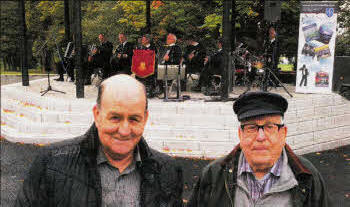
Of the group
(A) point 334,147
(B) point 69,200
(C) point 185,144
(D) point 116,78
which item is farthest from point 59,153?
(A) point 334,147

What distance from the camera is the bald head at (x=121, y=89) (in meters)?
1.89

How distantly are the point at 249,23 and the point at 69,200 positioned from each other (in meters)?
18.0

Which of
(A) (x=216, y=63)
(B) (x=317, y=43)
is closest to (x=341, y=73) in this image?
(B) (x=317, y=43)

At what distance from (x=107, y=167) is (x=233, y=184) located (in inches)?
31.0

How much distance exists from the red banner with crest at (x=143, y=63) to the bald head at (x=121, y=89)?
8.41 metres

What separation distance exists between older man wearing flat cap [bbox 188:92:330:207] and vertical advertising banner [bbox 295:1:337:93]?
856 centimetres

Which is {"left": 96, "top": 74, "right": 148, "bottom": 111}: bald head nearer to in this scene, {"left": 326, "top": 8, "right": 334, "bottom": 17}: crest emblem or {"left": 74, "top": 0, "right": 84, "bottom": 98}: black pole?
{"left": 74, "top": 0, "right": 84, "bottom": 98}: black pole

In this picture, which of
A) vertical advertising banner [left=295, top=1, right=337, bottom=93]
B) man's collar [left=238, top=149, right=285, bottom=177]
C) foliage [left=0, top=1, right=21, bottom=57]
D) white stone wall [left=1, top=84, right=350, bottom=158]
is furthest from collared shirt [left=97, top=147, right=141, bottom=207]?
foliage [left=0, top=1, right=21, bottom=57]

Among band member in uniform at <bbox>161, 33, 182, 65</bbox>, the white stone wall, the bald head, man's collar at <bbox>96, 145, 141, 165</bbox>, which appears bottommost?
the white stone wall

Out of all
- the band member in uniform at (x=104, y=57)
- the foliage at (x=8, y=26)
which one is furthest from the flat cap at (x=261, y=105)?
the foliage at (x=8, y=26)

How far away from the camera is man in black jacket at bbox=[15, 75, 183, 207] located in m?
1.91

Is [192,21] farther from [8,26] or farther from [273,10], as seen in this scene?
[8,26]

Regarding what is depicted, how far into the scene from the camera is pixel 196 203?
2.55m

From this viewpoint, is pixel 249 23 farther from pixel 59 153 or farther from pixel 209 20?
pixel 59 153
